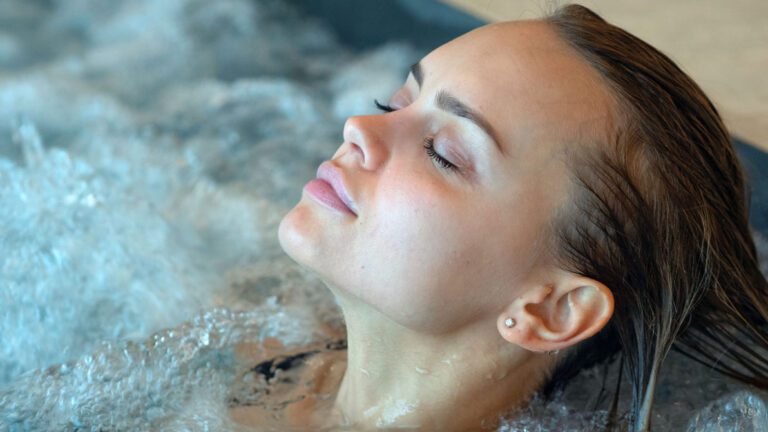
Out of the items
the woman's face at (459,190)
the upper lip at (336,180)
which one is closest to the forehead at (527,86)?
the woman's face at (459,190)

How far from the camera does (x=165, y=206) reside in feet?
6.05

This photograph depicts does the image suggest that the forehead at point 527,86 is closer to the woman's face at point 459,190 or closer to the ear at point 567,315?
the woman's face at point 459,190

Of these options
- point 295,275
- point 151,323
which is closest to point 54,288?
point 151,323

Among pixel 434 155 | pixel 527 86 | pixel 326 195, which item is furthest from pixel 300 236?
pixel 527 86

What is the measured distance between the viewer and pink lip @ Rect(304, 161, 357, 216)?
0.96 meters

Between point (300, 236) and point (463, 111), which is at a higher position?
point (463, 111)

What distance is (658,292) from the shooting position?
101 cm

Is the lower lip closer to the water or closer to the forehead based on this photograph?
the forehead

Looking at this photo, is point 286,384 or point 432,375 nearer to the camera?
point 432,375

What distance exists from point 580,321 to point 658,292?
101mm

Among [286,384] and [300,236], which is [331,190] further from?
[286,384]

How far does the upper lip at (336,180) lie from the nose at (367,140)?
3 cm

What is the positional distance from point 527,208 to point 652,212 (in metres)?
0.14

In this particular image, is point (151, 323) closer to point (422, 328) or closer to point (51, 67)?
point (422, 328)
